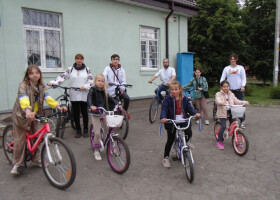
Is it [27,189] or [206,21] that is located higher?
[206,21]

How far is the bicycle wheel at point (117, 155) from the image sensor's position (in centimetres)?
376

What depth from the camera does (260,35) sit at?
23.4m

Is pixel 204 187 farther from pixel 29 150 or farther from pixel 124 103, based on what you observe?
pixel 124 103

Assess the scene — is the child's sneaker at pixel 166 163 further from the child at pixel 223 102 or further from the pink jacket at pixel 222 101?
the pink jacket at pixel 222 101

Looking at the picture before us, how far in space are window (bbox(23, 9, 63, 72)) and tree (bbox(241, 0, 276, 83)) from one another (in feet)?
60.9

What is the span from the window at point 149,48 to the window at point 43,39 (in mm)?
3726

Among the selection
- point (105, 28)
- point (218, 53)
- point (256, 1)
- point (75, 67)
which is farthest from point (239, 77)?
point (256, 1)

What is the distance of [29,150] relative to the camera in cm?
373

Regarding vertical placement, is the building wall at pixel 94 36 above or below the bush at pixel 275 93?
above

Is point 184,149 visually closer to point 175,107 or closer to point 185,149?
point 185,149

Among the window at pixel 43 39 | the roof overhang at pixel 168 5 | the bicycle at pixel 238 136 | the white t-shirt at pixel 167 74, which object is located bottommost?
the bicycle at pixel 238 136

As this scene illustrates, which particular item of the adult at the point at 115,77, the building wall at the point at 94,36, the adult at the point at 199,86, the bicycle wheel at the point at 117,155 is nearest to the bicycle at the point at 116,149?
the bicycle wheel at the point at 117,155

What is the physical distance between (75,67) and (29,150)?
255 cm

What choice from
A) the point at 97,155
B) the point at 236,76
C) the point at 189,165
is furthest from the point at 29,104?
the point at 236,76
